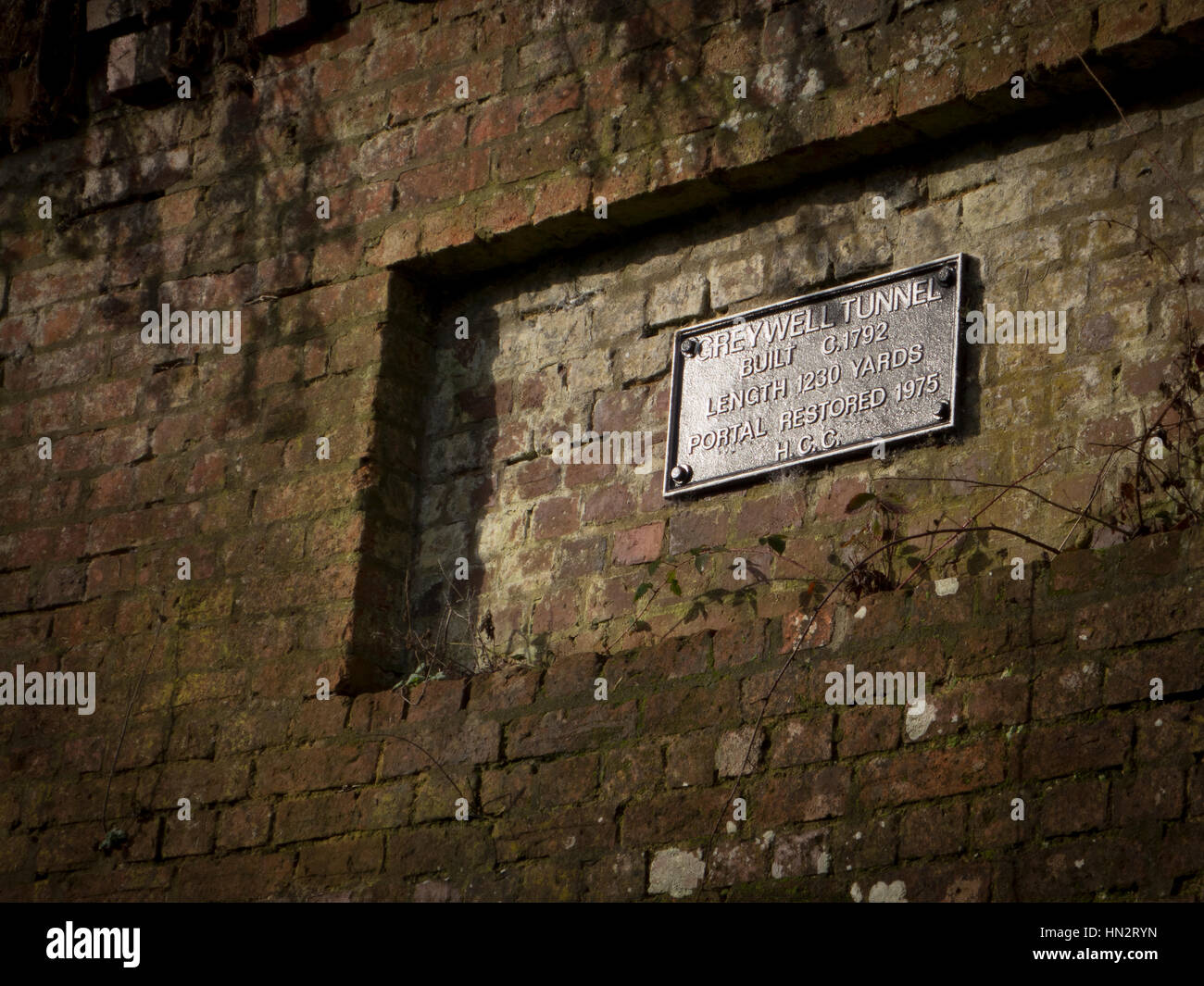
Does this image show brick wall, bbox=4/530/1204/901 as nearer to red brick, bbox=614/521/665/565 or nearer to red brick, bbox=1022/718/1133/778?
red brick, bbox=1022/718/1133/778

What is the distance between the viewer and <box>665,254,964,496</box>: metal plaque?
5559 mm

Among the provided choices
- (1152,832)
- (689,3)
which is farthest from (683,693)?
(689,3)

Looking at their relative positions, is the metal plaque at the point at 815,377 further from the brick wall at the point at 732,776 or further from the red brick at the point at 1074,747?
the red brick at the point at 1074,747

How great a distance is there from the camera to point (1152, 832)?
4441 millimetres

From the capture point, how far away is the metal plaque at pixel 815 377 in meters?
5.56

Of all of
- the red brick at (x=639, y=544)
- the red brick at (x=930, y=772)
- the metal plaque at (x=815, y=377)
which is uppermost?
the metal plaque at (x=815, y=377)

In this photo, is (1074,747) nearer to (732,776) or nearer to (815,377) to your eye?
(732,776)

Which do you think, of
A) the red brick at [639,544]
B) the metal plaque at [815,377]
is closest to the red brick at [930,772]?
the metal plaque at [815,377]

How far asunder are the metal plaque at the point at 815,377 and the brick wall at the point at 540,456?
104 mm

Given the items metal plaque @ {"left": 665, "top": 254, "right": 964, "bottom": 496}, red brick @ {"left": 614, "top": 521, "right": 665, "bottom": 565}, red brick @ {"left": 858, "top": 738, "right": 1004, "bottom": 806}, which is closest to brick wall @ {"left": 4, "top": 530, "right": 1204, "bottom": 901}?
red brick @ {"left": 858, "top": 738, "right": 1004, "bottom": 806}

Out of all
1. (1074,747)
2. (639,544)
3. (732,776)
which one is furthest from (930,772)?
(639,544)

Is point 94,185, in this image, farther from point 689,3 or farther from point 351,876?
point 351,876

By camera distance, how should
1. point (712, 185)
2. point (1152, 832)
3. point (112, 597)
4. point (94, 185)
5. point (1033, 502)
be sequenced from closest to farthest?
point (1152, 832)
point (1033, 502)
point (712, 185)
point (112, 597)
point (94, 185)

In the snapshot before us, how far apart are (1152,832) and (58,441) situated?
444 centimetres
